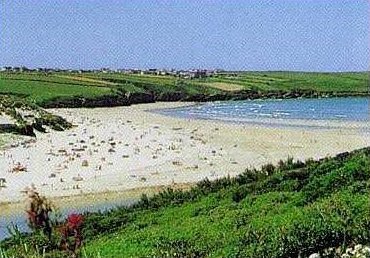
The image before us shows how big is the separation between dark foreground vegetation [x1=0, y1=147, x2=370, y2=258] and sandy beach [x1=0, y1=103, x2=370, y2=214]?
9047 millimetres

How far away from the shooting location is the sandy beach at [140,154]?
27.8m

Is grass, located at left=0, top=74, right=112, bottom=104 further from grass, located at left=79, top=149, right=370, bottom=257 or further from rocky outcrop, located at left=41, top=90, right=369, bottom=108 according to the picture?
grass, located at left=79, top=149, right=370, bottom=257

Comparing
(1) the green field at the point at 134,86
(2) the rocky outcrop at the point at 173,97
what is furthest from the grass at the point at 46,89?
(2) the rocky outcrop at the point at 173,97

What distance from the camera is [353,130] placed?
180ft

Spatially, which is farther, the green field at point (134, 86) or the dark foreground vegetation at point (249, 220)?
the green field at point (134, 86)

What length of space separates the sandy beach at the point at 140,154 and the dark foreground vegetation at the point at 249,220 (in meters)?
9.05

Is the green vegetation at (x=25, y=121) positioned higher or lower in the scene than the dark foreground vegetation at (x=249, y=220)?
lower

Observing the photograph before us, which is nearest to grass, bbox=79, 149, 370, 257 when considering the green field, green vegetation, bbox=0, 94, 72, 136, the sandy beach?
the sandy beach

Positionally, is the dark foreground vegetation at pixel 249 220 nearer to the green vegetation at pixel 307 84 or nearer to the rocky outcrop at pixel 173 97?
the rocky outcrop at pixel 173 97

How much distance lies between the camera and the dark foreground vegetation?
10016 mm

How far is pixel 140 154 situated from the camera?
36.1m

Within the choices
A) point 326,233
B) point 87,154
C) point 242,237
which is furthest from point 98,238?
point 87,154

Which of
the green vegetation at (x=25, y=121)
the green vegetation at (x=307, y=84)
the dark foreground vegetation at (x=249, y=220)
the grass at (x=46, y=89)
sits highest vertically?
the dark foreground vegetation at (x=249, y=220)

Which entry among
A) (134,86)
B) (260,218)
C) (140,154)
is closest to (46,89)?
(134,86)
